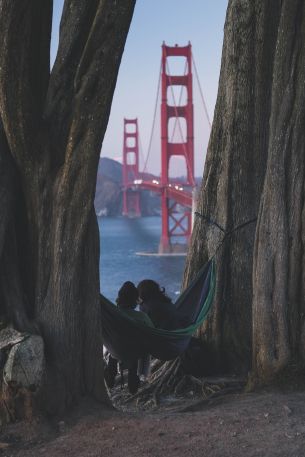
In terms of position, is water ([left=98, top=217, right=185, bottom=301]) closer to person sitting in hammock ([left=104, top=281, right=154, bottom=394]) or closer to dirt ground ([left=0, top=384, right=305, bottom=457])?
person sitting in hammock ([left=104, top=281, right=154, bottom=394])

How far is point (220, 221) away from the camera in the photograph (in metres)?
3.88

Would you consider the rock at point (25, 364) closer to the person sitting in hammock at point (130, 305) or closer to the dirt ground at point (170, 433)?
the dirt ground at point (170, 433)

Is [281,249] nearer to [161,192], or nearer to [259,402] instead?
[259,402]

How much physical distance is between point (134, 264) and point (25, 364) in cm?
4581

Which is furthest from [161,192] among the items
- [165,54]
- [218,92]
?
[218,92]

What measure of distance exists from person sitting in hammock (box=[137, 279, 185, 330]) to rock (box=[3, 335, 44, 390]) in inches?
41.4

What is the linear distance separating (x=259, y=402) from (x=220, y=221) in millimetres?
1272

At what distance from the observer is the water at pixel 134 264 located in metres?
38.4

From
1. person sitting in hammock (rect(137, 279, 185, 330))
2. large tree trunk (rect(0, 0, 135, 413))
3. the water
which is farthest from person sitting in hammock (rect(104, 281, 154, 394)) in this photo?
the water

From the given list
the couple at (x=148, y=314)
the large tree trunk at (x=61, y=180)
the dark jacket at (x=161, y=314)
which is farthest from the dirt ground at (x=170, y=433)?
the dark jacket at (x=161, y=314)

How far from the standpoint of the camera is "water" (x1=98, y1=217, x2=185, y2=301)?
38438mm

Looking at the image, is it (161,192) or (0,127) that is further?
(161,192)

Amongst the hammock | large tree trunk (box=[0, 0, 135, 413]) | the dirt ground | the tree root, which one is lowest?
the tree root

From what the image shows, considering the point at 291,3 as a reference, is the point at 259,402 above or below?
below
